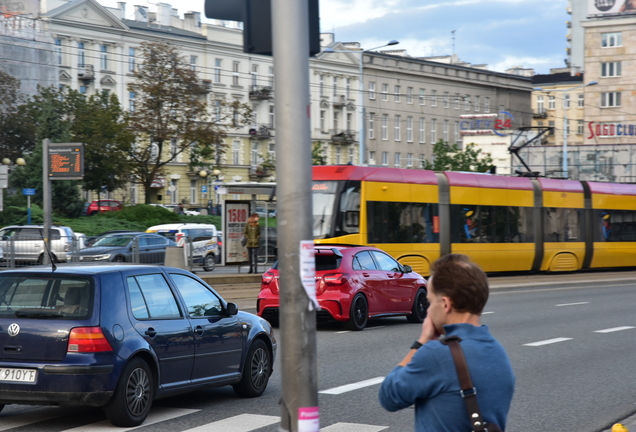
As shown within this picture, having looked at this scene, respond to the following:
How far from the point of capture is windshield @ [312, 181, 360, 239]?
90.9 feet

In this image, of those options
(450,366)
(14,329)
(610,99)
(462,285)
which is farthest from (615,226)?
(610,99)

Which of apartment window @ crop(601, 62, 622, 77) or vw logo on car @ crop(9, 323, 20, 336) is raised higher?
apartment window @ crop(601, 62, 622, 77)

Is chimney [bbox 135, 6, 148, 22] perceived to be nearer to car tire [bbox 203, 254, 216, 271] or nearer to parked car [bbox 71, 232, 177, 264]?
car tire [bbox 203, 254, 216, 271]

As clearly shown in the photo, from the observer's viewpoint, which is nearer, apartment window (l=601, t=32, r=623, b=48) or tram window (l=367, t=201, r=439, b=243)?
tram window (l=367, t=201, r=439, b=243)

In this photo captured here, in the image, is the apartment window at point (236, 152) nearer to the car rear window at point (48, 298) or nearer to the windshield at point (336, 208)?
the windshield at point (336, 208)

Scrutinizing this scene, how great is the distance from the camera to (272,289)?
17.6 metres

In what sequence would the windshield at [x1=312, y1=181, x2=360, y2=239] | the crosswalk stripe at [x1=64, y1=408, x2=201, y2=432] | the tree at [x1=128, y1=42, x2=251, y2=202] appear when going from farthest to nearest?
the tree at [x1=128, y1=42, x2=251, y2=202] → the windshield at [x1=312, y1=181, x2=360, y2=239] → the crosswalk stripe at [x1=64, y1=408, x2=201, y2=432]

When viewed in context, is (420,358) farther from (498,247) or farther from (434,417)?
(498,247)

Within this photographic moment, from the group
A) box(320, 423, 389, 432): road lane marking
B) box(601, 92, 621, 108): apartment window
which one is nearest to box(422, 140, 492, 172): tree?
box(601, 92, 621, 108): apartment window

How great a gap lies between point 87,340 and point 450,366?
16.9 ft

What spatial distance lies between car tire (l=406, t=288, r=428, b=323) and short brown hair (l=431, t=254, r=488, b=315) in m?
15.1

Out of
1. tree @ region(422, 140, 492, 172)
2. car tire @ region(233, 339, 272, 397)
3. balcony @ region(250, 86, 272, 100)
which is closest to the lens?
car tire @ region(233, 339, 272, 397)

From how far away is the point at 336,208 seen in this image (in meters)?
27.8

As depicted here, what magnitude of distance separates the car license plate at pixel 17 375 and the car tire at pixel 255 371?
2.51 m
